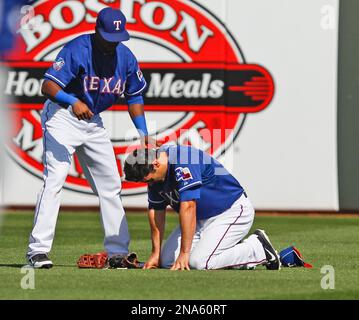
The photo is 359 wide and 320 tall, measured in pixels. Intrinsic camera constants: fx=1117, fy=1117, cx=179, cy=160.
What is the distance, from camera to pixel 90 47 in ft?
30.9

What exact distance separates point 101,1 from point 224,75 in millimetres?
2059

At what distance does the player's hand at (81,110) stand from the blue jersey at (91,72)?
0.23 m

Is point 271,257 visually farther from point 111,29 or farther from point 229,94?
point 229,94

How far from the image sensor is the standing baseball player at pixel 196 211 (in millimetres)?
8969

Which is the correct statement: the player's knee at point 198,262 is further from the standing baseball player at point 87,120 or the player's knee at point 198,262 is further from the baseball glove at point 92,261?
the baseball glove at point 92,261

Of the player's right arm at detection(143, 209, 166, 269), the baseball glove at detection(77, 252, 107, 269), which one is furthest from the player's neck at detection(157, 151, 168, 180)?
the baseball glove at detection(77, 252, 107, 269)

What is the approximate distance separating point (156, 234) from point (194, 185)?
70cm

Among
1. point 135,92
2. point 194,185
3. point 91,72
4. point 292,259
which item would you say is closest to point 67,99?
point 91,72

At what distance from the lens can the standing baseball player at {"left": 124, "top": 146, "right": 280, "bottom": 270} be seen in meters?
8.97

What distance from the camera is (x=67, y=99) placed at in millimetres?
9242

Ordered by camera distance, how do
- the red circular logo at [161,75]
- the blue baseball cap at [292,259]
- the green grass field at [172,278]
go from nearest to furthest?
the green grass field at [172,278]
the blue baseball cap at [292,259]
the red circular logo at [161,75]

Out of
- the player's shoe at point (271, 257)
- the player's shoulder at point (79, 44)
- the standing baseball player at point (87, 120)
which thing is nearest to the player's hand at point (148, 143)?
the standing baseball player at point (87, 120)
